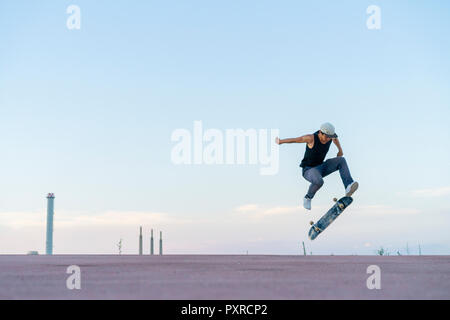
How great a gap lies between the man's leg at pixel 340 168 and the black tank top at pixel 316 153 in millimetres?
244

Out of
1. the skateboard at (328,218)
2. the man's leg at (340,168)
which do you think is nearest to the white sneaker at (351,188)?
the man's leg at (340,168)

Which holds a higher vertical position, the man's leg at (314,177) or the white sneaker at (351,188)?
the man's leg at (314,177)

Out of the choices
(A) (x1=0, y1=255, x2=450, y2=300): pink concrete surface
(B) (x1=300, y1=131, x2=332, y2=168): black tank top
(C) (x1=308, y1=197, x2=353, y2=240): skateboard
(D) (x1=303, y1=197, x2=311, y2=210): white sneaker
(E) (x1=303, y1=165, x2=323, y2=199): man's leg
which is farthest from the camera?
(C) (x1=308, y1=197, x2=353, y2=240): skateboard

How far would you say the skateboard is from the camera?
1734cm

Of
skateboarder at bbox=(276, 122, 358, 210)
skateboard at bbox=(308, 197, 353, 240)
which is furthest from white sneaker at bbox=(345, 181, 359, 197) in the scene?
skateboard at bbox=(308, 197, 353, 240)

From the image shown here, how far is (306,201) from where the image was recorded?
16.7 metres

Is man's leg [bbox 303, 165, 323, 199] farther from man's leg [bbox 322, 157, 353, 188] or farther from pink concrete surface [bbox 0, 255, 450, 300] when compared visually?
pink concrete surface [bbox 0, 255, 450, 300]

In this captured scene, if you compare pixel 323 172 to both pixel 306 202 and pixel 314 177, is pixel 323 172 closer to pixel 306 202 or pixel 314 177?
pixel 314 177

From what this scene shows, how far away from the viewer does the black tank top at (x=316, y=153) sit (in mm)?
16000

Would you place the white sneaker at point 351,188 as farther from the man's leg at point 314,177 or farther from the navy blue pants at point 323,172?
the man's leg at point 314,177

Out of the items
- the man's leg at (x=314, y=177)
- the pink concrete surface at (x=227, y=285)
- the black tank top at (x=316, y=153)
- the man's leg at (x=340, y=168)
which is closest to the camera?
the pink concrete surface at (x=227, y=285)
